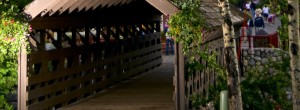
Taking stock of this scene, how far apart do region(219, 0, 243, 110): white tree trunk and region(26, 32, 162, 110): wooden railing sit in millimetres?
3852

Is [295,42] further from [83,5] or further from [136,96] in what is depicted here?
[136,96]

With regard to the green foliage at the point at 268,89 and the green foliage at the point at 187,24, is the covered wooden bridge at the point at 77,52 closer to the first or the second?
the green foliage at the point at 187,24

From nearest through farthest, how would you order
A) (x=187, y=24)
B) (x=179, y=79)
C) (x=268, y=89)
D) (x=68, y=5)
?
(x=187, y=24) → (x=179, y=79) → (x=68, y=5) → (x=268, y=89)

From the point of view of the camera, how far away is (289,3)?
9.95 meters

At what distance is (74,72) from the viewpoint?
545 inches

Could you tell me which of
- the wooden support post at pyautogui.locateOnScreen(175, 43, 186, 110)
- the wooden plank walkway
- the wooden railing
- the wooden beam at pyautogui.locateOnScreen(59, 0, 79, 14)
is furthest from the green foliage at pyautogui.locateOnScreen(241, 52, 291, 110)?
the wooden beam at pyautogui.locateOnScreen(59, 0, 79, 14)

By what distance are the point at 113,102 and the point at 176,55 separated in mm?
2942

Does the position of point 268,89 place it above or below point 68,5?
below

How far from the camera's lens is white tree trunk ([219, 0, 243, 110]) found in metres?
9.72

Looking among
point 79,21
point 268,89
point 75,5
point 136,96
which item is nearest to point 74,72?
point 79,21

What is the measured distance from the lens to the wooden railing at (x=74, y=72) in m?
11.9

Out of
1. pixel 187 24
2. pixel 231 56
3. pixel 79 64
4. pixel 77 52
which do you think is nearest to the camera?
pixel 231 56

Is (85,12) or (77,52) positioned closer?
(77,52)

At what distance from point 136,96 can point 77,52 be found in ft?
5.89
